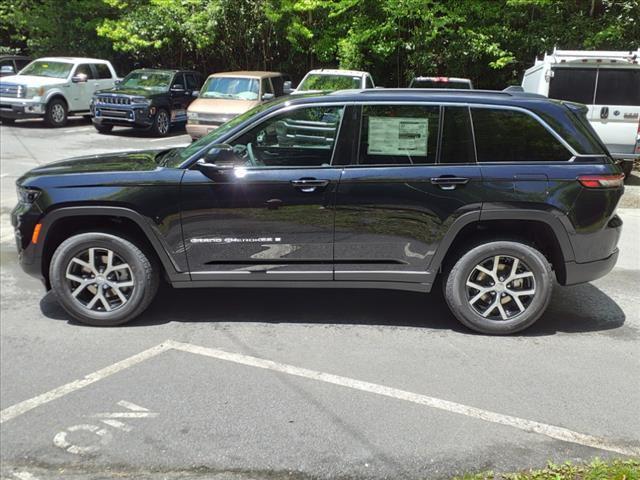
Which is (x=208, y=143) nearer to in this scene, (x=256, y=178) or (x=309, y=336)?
(x=256, y=178)

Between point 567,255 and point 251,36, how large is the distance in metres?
19.3

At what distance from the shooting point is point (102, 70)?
1959 cm

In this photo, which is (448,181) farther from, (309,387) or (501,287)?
(309,387)

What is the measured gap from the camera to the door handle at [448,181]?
452cm

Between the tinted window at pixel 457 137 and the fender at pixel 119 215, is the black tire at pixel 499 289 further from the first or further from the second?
the fender at pixel 119 215

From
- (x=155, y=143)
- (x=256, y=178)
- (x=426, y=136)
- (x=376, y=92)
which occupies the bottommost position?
(x=155, y=143)

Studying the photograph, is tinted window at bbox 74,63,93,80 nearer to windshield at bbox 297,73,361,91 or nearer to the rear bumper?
windshield at bbox 297,73,361,91

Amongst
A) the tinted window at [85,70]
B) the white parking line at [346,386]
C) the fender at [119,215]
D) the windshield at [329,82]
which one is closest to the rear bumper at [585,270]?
the white parking line at [346,386]

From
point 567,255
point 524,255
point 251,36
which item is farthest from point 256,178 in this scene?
point 251,36

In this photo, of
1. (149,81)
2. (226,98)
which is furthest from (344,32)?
(226,98)

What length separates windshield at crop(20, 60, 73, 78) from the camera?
Answer: 59.7 ft

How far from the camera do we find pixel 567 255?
4641 mm

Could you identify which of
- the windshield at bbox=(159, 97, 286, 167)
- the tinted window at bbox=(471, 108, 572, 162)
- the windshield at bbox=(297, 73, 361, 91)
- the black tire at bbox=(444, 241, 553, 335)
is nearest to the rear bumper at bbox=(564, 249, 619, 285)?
the black tire at bbox=(444, 241, 553, 335)

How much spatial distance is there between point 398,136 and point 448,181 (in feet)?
1.63
